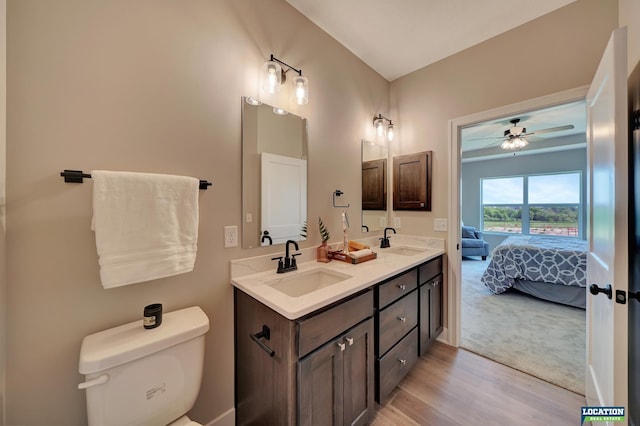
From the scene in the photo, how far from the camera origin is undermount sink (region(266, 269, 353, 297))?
4.65 ft

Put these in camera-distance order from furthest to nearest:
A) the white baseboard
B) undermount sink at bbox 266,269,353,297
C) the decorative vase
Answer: the decorative vase
undermount sink at bbox 266,269,353,297
the white baseboard

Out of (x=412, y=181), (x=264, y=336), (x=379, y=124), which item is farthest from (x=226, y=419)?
(x=379, y=124)

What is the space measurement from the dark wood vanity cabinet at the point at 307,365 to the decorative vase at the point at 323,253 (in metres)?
0.51

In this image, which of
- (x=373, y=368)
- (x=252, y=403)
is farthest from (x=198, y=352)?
(x=373, y=368)

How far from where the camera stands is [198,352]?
3.46ft

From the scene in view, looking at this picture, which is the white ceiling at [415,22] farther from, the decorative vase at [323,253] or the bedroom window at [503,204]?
the bedroom window at [503,204]

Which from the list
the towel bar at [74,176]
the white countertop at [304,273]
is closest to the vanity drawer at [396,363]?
the white countertop at [304,273]

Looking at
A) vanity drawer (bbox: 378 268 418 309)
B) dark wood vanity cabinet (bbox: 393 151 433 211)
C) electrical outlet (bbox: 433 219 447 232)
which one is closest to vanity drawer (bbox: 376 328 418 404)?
vanity drawer (bbox: 378 268 418 309)

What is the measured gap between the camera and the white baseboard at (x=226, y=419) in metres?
1.30

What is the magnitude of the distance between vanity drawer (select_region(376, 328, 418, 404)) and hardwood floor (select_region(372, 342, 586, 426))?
132mm

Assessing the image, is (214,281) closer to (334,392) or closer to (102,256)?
(102,256)

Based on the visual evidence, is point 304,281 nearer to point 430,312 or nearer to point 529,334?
point 430,312

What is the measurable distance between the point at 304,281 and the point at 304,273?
2.3 inches

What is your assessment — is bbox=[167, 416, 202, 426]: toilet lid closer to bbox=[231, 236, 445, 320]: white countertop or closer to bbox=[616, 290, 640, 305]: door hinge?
bbox=[231, 236, 445, 320]: white countertop
